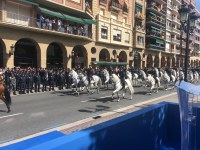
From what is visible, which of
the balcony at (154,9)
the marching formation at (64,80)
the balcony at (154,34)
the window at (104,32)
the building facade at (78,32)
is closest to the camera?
the marching formation at (64,80)

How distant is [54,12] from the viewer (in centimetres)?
3216

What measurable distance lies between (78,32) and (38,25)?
722cm

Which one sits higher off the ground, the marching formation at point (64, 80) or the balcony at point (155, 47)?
the balcony at point (155, 47)

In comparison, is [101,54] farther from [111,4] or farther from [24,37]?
[24,37]

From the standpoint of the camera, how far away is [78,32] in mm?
36375

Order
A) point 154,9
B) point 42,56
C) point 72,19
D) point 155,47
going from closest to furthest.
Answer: point 42,56
point 72,19
point 154,9
point 155,47

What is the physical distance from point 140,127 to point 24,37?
84.8 feet

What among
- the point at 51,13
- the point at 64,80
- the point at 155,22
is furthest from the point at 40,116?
the point at 155,22

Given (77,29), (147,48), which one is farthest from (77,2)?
(147,48)

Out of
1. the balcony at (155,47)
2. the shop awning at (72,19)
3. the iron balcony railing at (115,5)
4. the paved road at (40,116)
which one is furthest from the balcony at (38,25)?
the balcony at (155,47)

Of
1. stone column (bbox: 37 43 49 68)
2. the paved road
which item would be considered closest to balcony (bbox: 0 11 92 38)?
stone column (bbox: 37 43 49 68)

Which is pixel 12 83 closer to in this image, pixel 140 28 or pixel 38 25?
pixel 38 25

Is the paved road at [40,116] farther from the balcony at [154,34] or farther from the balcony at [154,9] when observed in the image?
the balcony at [154,9]

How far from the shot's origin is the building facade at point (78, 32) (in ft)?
92.6
